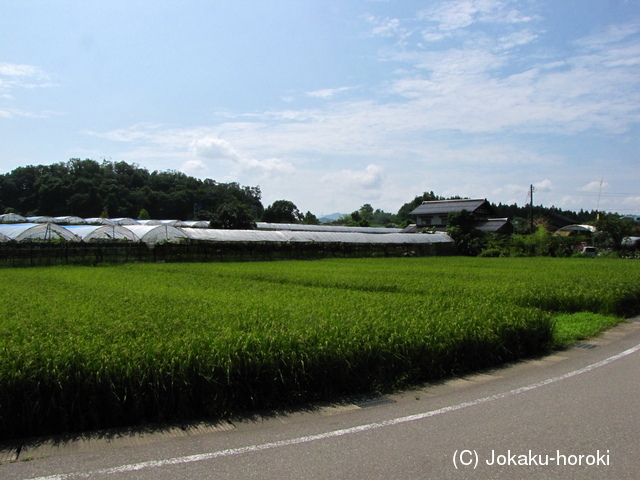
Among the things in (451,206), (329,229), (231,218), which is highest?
(451,206)

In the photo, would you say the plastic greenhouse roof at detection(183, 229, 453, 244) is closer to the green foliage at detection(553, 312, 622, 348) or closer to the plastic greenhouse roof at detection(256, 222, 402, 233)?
the plastic greenhouse roof at detection(256, 222, 402, 233)

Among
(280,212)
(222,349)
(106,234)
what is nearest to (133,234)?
(106,234)

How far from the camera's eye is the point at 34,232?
2928cm

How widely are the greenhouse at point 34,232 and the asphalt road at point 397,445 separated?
28.7 m

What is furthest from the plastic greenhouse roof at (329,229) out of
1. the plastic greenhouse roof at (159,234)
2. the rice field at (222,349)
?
the rice field at (222,349)

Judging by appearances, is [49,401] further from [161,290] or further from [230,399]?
[161,290]

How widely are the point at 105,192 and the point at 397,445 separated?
3214 inches

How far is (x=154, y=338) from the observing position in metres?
5.45

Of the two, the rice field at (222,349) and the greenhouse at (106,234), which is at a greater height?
the greenhouse at (106,234)

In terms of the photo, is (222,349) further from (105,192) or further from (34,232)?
(105,192)

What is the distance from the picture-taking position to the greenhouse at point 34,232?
2878 cm

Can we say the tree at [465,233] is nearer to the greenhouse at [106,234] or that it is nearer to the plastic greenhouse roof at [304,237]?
the plastic greenhouse roof at [304,237]

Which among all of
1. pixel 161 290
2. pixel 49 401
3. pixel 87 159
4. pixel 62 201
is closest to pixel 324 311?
pixel 49 401

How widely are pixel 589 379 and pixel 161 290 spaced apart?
9.43 m
